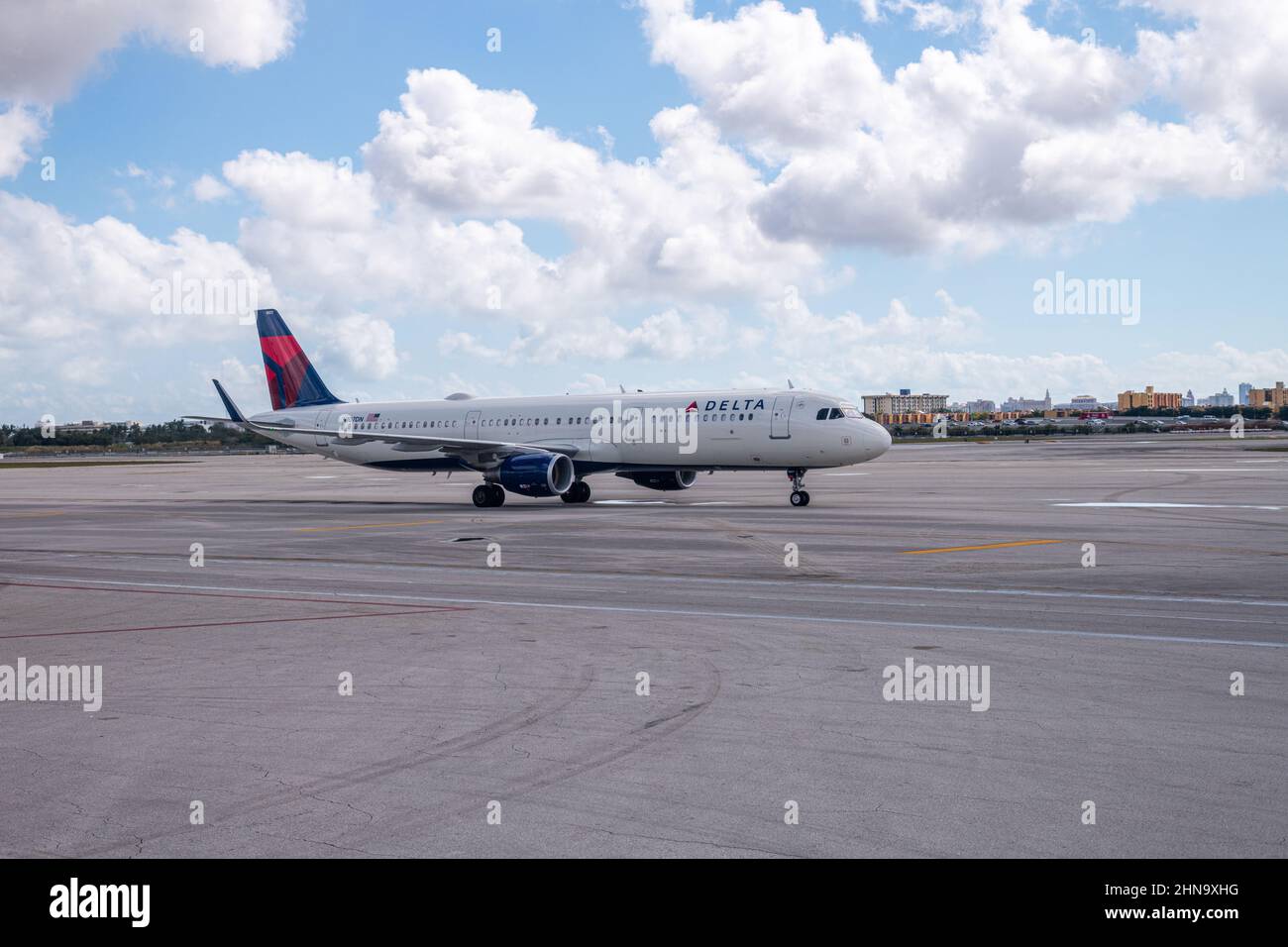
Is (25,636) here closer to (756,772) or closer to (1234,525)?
(756,772)

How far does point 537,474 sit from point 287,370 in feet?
59.1

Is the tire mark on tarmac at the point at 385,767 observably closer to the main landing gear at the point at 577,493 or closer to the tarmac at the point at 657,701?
the tarmac at the point at 657,701

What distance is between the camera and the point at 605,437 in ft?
121

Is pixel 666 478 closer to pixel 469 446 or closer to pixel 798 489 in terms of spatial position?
pixel 798 489

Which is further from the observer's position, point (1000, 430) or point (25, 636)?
point (1000, 430)

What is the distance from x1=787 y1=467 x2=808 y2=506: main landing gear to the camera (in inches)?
1373

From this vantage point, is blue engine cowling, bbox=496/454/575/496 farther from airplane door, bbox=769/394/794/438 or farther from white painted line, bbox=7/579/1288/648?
white painted line, bbox=7/579/1288/648

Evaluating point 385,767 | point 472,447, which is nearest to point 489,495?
point 472,447

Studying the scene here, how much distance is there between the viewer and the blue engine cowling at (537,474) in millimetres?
35125

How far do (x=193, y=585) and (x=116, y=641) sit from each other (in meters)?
5.63

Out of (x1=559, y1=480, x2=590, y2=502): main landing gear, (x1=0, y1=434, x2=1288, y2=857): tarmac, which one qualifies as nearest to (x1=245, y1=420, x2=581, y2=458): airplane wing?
(x1=559, y1=480, x2=590, y2=502): main landing gear

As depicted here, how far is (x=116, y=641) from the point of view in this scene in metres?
13.2
